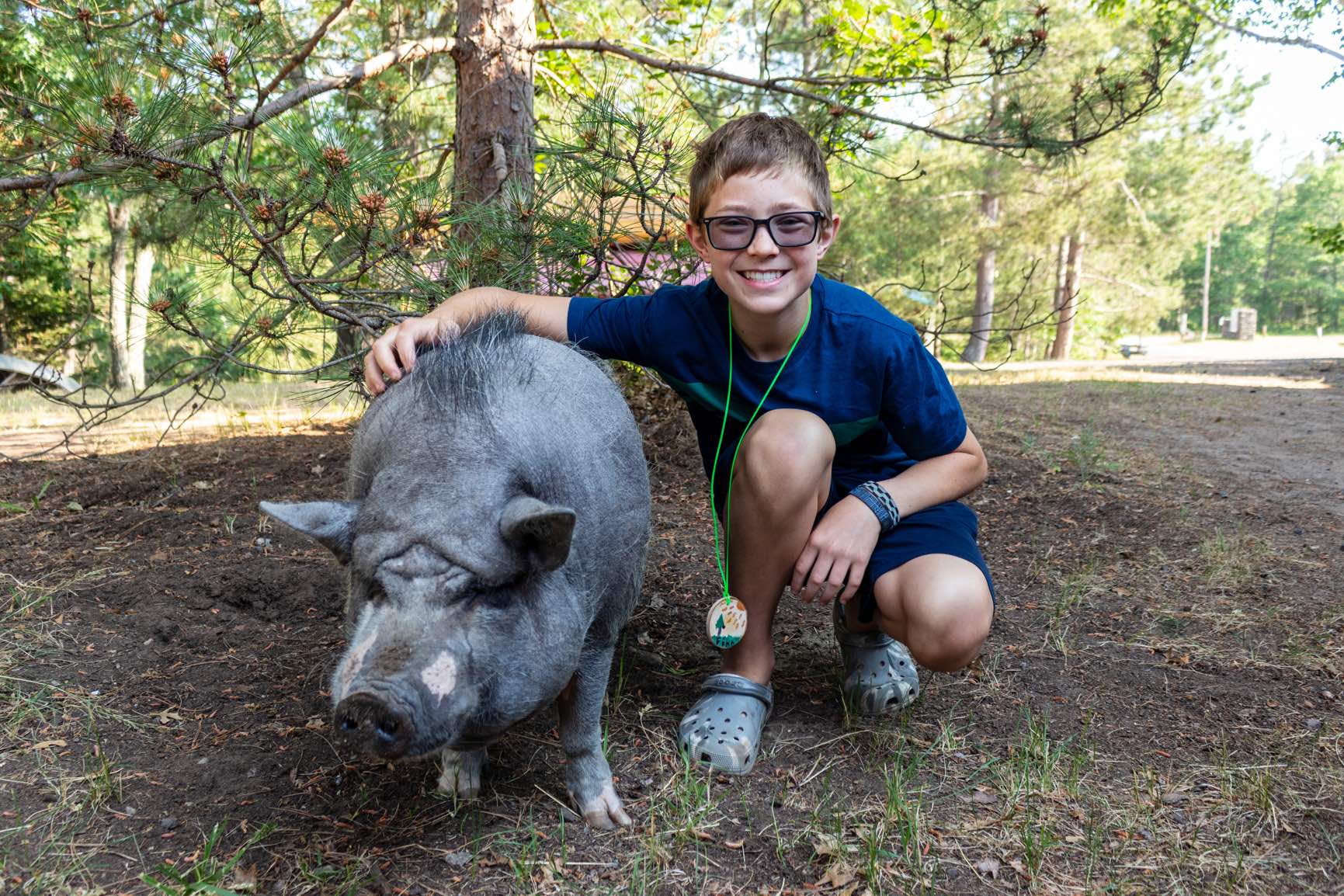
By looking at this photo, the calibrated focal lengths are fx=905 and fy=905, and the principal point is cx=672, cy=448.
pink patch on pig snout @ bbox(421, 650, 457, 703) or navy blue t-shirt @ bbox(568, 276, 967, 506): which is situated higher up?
navy blue t-shirt @ bbox(568, 276, 967, 506)

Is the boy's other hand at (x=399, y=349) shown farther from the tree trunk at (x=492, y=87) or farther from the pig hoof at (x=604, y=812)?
the tree trunk at (x=492, y=87)

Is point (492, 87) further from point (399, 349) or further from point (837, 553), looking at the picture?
point (837, 553)

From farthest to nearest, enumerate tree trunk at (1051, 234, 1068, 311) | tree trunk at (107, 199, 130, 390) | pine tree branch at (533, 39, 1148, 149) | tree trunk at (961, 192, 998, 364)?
tree trunk at (1051, 234, 1068, 311)
tree trunk at (961, 192, 998, 364)
tree trunk at (107, 199, 130, 390)
pine tree branch at (533, 39, 1148, 149)

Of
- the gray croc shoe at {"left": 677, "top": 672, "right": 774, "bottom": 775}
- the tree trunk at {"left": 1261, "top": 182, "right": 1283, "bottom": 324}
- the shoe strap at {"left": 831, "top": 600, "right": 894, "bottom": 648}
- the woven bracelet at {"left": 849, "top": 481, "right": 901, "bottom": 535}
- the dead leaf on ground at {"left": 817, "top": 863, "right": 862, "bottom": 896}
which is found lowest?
the dead leaf on ground at {"left": 817, "top": 863, "right": 862, "bottom": 896}

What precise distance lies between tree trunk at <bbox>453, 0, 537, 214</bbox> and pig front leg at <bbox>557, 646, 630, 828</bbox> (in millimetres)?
2813

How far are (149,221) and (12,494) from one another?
1663 millimetres

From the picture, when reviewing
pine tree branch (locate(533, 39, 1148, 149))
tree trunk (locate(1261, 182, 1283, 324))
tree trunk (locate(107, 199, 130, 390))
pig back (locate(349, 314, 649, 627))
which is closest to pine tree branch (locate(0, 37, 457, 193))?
pine tree branch (locate(533, 39, 1148, 149))

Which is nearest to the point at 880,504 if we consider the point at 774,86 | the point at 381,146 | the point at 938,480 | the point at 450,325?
the point at 938,480

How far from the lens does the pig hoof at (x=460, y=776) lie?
2.27 meters

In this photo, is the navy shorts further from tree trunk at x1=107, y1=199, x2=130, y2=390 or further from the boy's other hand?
tree trunk at x1=107, y1=199, x2=130, y2=390

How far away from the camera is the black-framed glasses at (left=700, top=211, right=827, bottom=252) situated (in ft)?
7.80

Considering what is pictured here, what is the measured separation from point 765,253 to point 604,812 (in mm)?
1459

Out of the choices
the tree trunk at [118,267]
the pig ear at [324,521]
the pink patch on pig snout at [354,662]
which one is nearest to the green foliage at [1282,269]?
the tree trunk at [118,267]

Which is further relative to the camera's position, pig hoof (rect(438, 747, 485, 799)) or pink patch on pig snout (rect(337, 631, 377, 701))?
pig hoof (rect(438, 747, 485, 799))
